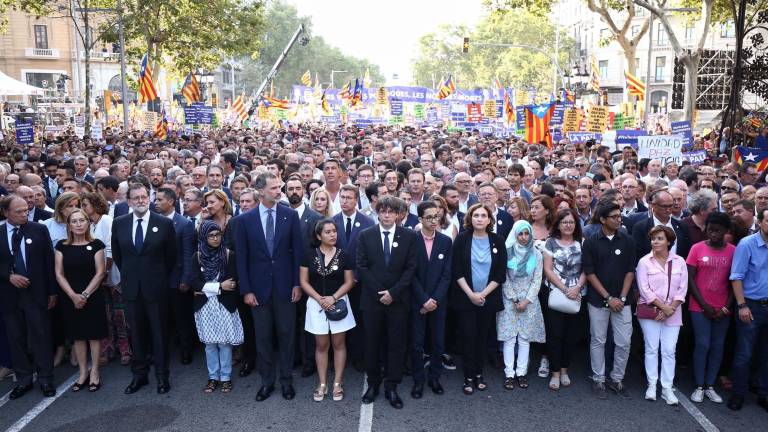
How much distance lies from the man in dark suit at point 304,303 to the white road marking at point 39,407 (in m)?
2.24

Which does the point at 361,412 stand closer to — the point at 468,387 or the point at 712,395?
the point at 468,387

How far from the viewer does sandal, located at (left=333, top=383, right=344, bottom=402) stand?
6094 millimetres

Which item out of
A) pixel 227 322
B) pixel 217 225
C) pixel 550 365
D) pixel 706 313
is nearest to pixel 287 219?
pixel 217 225

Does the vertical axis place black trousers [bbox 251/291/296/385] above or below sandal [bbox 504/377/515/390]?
above

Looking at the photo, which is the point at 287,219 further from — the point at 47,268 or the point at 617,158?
the point at 617,158

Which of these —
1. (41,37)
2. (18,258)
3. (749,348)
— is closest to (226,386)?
(18,258)

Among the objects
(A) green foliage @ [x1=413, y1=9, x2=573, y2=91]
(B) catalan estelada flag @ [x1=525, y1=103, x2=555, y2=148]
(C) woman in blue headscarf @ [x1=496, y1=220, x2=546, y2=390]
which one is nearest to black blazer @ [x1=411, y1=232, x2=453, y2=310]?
(C) woman in blue headscarf @ [x1=496, y1=220, x2=546, y2=390]

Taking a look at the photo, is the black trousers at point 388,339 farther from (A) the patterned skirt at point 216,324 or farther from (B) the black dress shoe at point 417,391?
(A) the patterned skirt at point 216,324

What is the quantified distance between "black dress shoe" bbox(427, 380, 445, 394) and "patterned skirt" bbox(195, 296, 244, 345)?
1.84 metres

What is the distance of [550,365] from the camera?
21.0ft

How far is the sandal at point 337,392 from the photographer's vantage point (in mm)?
6094

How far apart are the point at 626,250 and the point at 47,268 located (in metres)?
5.34

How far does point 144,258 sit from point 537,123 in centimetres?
1180

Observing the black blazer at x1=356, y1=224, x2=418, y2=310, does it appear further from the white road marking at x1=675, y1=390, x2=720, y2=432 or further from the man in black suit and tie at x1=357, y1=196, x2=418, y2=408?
the white road marking at x1=675, y1=390, x2=720, y2=432
